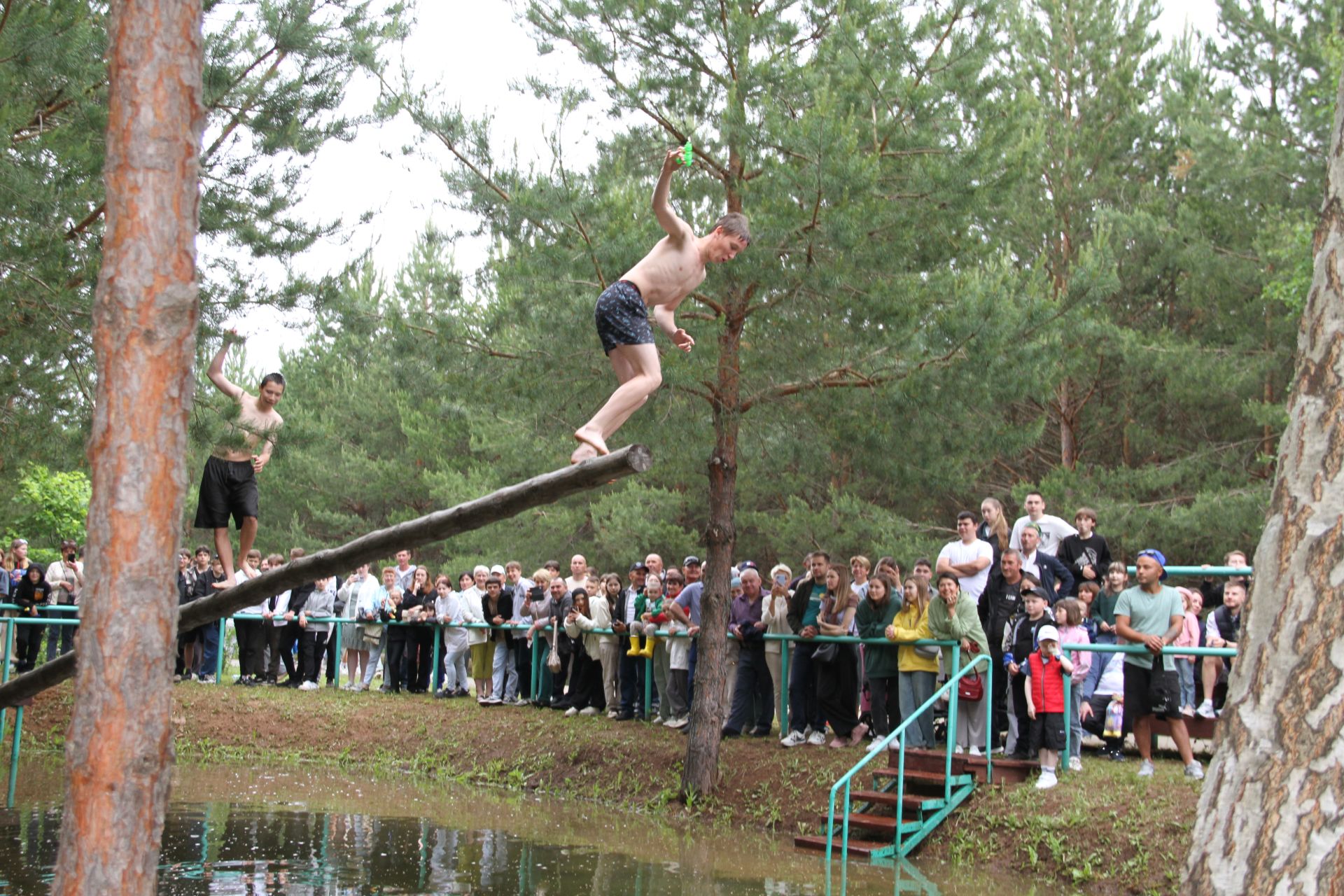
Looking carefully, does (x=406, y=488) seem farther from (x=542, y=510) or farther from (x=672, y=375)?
(x=672, y=375)

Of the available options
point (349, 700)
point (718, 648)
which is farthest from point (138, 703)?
point (349, 700)

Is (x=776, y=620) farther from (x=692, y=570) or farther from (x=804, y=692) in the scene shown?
(x=692, y=570)

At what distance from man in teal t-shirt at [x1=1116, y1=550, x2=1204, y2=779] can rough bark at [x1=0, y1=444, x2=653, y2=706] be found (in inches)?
225

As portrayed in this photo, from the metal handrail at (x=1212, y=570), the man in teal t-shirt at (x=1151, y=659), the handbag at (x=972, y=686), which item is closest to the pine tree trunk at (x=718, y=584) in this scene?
the handbag at (x=972, y=686)

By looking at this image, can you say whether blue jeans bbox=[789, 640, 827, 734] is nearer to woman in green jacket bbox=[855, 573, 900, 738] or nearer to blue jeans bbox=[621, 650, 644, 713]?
woman in green jacket bbox=[855, 573, 900, 738]

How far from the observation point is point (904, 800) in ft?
32.8

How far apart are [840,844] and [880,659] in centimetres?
172

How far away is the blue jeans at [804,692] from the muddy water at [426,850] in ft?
5.16

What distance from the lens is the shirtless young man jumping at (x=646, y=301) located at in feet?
20.6

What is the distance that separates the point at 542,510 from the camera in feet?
85.9

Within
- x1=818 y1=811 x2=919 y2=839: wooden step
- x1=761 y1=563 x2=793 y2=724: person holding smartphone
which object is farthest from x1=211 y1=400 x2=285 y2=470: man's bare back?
x1=761 y1=563 x2=793 y2=724: person holding smartphone

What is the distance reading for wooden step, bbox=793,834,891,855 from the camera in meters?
9.76

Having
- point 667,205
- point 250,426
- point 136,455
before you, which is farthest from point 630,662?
point 136,455

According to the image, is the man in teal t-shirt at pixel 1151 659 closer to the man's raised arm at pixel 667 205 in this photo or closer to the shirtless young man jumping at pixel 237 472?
the man's raised arm at pixel 667 205
